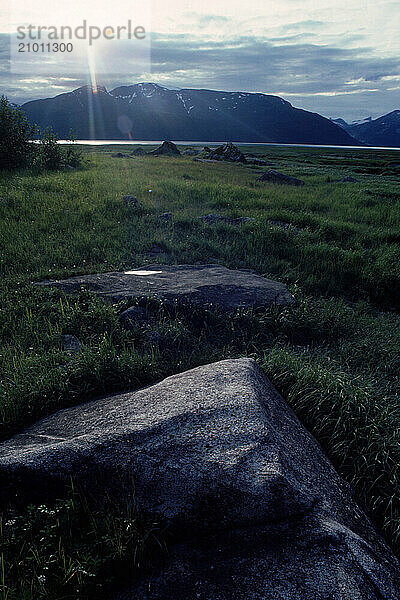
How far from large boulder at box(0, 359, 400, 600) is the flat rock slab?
2617 millimetres

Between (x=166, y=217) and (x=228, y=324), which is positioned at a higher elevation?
(x=166, y=217)

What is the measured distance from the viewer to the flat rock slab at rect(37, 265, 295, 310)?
6.05 meters

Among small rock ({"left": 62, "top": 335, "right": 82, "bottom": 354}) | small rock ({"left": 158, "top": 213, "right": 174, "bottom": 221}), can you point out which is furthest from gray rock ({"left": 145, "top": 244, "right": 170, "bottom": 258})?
small rock ({"left": 62, "top": 335, "right": 82, "bottom": 354})

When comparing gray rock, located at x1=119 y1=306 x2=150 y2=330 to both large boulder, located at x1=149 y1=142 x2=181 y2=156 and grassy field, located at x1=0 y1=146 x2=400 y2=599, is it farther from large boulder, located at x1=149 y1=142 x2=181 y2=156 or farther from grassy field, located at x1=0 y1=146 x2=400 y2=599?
large boulder, located at x1=149 y1=142 x2=181 y2=156

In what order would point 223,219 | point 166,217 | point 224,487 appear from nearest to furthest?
point 224,487 < point 166,217 < point 223,219

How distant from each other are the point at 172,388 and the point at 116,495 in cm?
113

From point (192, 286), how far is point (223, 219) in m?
6.07

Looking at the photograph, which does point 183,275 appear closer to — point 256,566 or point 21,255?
point 21,255

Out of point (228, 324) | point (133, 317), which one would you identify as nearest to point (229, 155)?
point (228, 324)

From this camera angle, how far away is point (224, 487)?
2.58 meters

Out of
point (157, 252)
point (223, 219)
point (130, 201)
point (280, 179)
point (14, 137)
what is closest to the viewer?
point (157, 252)

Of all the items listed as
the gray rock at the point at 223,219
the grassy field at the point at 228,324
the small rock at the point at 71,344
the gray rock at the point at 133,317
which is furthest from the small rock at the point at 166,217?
the small rock at the point at 71,344

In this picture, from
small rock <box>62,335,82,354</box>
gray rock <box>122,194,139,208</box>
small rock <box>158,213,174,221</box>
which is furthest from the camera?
gray rock <box>122,194,139,208</box>

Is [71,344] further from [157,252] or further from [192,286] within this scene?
[157,252]
